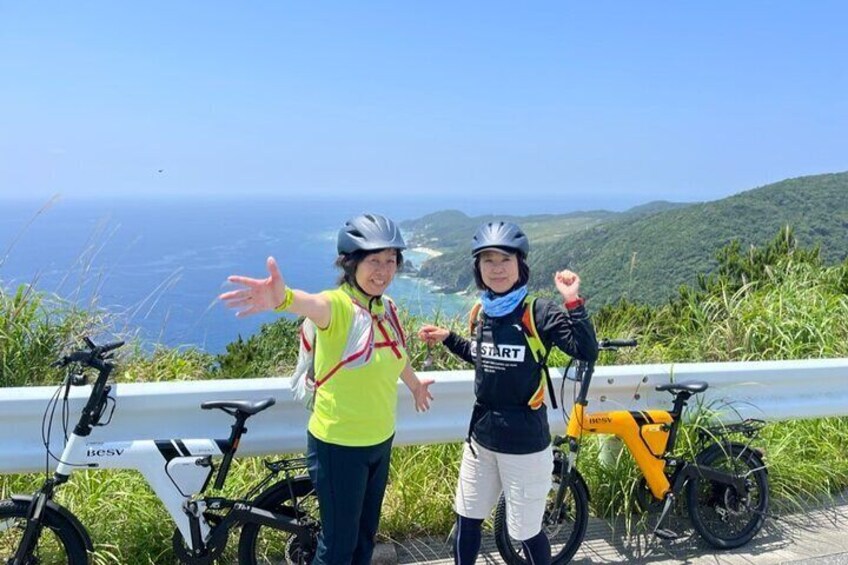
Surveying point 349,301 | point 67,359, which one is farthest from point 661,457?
point 67,359

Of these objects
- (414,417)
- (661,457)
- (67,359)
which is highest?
(67,359)

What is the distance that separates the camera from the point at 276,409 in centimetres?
325

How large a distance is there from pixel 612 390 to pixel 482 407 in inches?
45.1

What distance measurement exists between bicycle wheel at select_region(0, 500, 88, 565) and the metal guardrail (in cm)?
30

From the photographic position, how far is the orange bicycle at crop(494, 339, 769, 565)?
330 cm

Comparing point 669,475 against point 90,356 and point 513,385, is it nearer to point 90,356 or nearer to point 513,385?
point 513,385

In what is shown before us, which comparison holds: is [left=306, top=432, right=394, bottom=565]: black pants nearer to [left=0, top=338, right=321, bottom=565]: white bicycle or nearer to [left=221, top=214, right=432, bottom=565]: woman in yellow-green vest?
[left=221, top=214, right=432, bottom=565]: woman in yellow-green vest

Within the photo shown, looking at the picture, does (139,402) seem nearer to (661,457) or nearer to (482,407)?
(482,407)

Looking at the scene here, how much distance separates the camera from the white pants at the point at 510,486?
281 cm

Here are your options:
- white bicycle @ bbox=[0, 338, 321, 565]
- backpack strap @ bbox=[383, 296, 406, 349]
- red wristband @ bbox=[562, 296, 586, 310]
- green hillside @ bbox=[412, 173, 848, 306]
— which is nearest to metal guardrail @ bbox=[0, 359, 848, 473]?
white bicycle @ bbox=[0, 338, 321, 565]

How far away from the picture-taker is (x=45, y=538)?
2904mm

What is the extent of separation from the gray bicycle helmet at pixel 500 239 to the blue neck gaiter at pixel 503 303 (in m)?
0.18

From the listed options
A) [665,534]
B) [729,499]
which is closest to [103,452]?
[665,534]

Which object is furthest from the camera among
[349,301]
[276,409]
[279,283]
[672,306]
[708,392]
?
[672,306]
